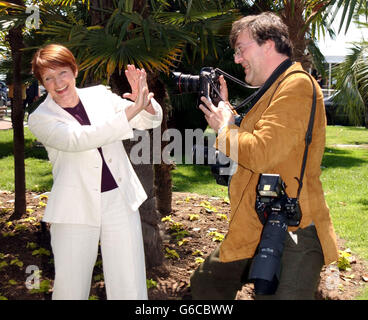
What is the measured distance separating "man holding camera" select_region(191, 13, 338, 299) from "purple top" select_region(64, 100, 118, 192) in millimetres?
619

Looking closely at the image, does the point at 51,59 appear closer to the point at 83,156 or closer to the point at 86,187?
the point at 83,156

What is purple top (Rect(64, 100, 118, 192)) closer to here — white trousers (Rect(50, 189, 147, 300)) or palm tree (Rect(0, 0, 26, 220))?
white trousers (Rect(50, 189, 147, 300))

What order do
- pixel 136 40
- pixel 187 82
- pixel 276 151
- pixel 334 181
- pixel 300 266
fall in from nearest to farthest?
1. pixel 276 151
2. pixel 300 266
3. pixel 187 82
4. pixel 136 40
5. pixel 334 181

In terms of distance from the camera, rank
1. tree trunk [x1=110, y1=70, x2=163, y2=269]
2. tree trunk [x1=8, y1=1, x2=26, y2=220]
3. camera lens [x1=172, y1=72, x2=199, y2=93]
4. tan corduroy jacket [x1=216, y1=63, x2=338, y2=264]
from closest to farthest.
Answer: tan corduroy jacket [x1=216, y1=63, x2=338, y2=264], camera lens [x1=172, y1=72, x2=199, y2=93], tree trunk [x1=110, y1=70, x2=163, y2=269], tree trunk [x1=8, y1=1, x2=26, y2=220]

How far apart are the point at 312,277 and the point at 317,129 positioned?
64 cm

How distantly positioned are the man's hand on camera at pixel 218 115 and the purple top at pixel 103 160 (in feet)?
2.02

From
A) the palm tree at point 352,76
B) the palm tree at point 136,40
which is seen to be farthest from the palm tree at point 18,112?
the palm tree at point 352,76

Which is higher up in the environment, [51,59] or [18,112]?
[51,59]

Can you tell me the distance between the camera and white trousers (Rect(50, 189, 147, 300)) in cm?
266

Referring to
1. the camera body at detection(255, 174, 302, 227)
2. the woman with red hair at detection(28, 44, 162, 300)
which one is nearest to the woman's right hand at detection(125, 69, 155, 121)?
the woman with red hair at detection(28, 44, 162, 300)

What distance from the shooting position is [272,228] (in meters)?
2.27

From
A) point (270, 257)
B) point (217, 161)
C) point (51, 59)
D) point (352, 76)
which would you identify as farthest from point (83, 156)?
point (352, 76)

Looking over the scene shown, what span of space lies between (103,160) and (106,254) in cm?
48

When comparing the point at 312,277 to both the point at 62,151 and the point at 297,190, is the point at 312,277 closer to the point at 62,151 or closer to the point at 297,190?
the point at 297,190
